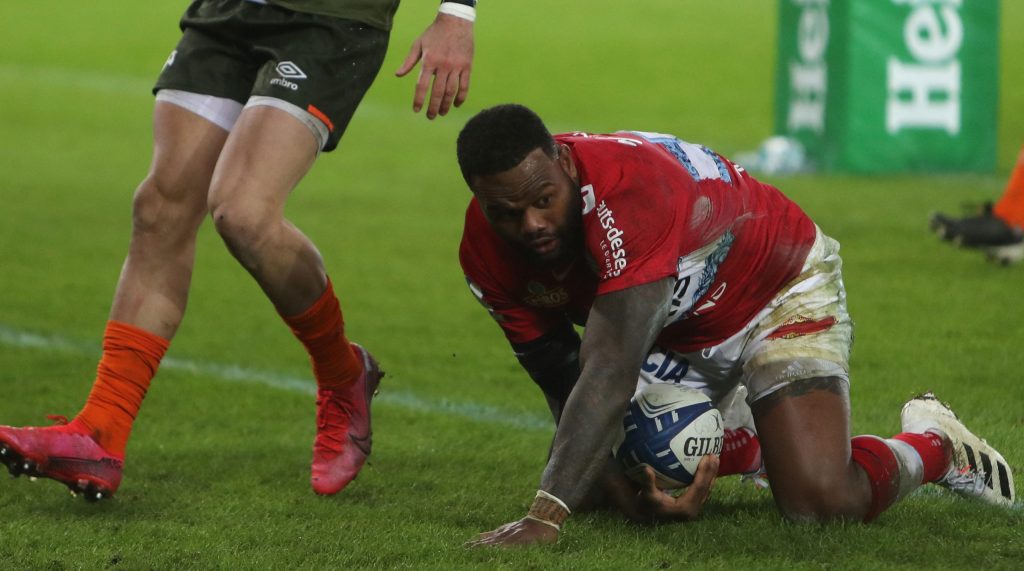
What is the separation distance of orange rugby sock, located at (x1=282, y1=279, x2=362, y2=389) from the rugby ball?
85 cm

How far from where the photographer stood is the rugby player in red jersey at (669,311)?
3584 millimetres

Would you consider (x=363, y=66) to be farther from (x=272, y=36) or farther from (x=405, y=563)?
(x=405, y=563)

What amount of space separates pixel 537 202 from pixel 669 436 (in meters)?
0.79

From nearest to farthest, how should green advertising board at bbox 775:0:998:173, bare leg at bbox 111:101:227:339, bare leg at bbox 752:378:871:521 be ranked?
1. bare leg at bbox 752:378:871:521
2. bare leg at bbox 111:101:227:339
3. green advertising board at bbox 775:0:998:173

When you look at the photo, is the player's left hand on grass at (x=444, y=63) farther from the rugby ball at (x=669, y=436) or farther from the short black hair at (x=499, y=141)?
the rugby ball at (x=669, y=436)

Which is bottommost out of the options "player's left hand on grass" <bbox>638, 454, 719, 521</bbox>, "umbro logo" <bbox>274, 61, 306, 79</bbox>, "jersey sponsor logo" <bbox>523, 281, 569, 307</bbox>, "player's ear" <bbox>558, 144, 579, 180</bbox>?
"player's left hand on grass" <bbox>638, 454, 719, 521</bbox>

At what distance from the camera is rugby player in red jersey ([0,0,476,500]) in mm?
4043

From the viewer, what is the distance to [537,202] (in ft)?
11.9

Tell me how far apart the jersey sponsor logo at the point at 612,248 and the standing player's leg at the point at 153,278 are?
49.3 inches

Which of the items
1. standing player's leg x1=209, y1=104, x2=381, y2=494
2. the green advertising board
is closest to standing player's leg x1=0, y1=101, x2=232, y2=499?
standing player's leg x1=209, y1=104, x2=381, y2=494

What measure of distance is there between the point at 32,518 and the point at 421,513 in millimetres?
983

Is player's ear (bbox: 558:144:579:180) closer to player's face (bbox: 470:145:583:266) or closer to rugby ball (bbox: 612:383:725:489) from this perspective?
player's face (bbox: 470:145:583:266)

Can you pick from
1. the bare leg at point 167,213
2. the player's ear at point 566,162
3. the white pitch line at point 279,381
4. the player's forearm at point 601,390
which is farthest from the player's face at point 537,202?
the white pitch line at point 279,381

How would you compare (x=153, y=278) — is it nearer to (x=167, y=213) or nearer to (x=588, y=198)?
(x=167, y=213)
